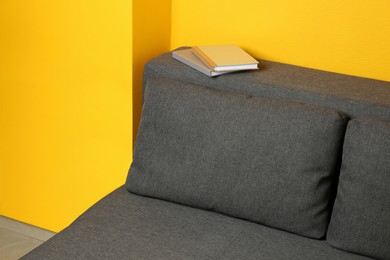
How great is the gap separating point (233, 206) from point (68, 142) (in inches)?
33.6

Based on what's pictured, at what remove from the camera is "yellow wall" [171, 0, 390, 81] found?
7.11ft

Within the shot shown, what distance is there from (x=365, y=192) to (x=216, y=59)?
686 mm

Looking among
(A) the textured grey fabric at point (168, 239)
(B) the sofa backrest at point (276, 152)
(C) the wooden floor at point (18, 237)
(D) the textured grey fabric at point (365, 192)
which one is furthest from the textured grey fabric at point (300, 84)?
(C) the wooden floor at point (18, 237)

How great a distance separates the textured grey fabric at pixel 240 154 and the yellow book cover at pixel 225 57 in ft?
0.35

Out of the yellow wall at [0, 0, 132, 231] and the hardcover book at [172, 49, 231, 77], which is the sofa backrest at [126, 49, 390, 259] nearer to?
the hardcover book at [172, 49, 231, 77]

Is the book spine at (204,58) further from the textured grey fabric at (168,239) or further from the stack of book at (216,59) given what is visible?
the textured grey fabric at (168,239)

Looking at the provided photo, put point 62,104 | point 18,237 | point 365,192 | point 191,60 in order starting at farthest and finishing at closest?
point 18,237 → point 62,104 → point 191,60 → point 365,192

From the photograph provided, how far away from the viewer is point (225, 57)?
7.18 ft

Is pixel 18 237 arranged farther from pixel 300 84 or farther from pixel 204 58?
pixel 300 84

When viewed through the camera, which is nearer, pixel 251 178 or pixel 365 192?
pixel 365 192

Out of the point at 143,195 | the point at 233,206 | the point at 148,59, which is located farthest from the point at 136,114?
the point at 233,206

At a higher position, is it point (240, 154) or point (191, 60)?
point (191, 60)

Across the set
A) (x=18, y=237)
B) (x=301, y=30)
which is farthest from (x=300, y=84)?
(x=18, y=237)

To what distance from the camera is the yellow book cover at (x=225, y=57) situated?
2135 mm
